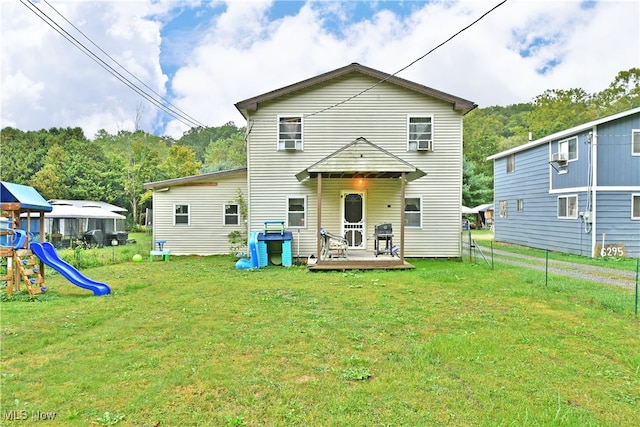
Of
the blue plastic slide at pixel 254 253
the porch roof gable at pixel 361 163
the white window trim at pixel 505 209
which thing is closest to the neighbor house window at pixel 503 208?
the white window trim at pixel 505 209

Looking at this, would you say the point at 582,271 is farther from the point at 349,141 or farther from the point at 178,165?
the point at 178,165

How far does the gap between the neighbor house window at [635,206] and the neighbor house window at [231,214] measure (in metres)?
14.4

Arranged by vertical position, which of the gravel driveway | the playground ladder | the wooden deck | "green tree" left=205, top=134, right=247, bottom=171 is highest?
"green tree" left=205, top=134, right=247, bottom=171

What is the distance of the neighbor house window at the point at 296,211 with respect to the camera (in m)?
13.4

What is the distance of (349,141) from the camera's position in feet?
43.8

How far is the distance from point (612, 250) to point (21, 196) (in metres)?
17.6

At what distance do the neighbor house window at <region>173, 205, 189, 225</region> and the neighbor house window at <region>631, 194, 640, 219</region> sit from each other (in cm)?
1645

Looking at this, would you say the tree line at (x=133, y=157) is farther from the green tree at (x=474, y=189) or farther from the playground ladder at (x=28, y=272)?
the playground ladder at (x=28, y=272)

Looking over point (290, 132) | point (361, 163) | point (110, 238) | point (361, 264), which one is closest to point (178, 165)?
point (110, 238)

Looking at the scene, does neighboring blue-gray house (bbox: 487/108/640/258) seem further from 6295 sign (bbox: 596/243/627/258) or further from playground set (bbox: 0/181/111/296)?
playground set (bbox: 0/181/111/296)

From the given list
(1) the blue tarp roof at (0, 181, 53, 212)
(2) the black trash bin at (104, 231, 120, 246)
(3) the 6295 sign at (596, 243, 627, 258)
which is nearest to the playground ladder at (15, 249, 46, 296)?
(1) the blue tarp roof at (0, 181, 53, 212)

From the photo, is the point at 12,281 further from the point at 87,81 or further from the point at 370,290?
the point at 87,81

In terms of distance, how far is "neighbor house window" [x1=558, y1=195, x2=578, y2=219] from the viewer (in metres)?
14.5

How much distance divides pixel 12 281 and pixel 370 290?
24.1 ft
